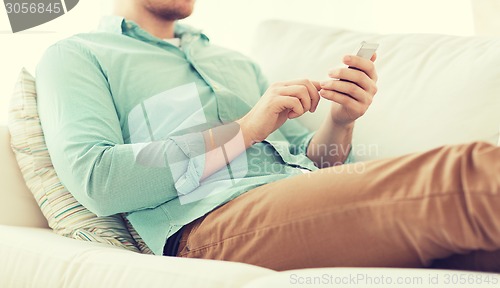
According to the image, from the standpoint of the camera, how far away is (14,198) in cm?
114

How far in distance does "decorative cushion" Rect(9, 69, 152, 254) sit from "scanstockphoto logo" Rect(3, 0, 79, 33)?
1.83ft

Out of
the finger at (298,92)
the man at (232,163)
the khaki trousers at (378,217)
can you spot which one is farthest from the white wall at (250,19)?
the khaki trousers at (378,217)

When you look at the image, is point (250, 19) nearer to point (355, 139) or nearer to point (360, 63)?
point (355, 139)

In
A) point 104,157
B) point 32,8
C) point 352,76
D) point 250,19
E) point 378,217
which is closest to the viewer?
point 378,217

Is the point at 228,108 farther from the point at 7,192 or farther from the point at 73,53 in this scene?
the point at 7,192

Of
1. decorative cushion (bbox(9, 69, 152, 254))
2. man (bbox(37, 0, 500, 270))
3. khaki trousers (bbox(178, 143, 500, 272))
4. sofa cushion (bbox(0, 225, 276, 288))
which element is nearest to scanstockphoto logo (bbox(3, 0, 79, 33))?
man (bbox(37, 0, 500, 270))

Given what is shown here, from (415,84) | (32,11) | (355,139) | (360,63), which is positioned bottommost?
(355,139)

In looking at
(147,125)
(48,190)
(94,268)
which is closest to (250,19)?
(147,125)

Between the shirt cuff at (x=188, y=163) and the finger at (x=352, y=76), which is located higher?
the finger at (x=352, y=76)

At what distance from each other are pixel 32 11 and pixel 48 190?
80 cm

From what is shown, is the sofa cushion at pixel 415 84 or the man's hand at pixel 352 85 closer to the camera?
the man's hand at pixel 352 85

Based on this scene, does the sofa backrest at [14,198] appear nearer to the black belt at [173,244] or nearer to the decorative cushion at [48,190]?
the decorative cushion at [48,190]

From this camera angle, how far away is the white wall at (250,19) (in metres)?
1.70

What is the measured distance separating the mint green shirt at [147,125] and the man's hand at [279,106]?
71 millimetres
